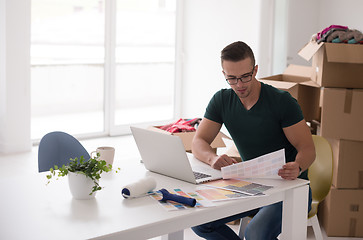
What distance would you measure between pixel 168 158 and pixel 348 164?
164 centimetres

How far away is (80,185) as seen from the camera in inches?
77.6

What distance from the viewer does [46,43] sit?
5688mm

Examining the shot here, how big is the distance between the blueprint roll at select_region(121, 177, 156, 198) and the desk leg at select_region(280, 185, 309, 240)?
555 mm

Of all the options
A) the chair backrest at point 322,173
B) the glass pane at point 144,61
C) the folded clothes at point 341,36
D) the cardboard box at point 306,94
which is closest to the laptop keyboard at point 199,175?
the chair backrest at point 322,173

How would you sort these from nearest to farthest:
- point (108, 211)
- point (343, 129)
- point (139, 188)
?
point (108, 211)
point (139, 188)
point (343, 129)

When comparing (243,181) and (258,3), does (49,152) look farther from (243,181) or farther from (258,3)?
(258,3)

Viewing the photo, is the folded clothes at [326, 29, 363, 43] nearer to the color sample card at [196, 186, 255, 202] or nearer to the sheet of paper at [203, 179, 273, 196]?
the sheet of paper at [203, 179, 273, 196]

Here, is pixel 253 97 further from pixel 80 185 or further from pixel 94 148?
pixel 94 148

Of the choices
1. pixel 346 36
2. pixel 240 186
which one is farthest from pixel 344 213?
pixel 240 186

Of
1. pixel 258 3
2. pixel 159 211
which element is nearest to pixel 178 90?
pixel 258 3

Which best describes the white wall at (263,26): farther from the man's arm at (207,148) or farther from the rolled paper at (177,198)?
the rolled paper at (177,198)

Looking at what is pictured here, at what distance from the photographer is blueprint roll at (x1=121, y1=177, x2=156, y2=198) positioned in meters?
2.01

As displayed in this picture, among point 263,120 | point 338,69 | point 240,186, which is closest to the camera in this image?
point 240,186

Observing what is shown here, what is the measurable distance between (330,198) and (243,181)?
1415 millimetres
